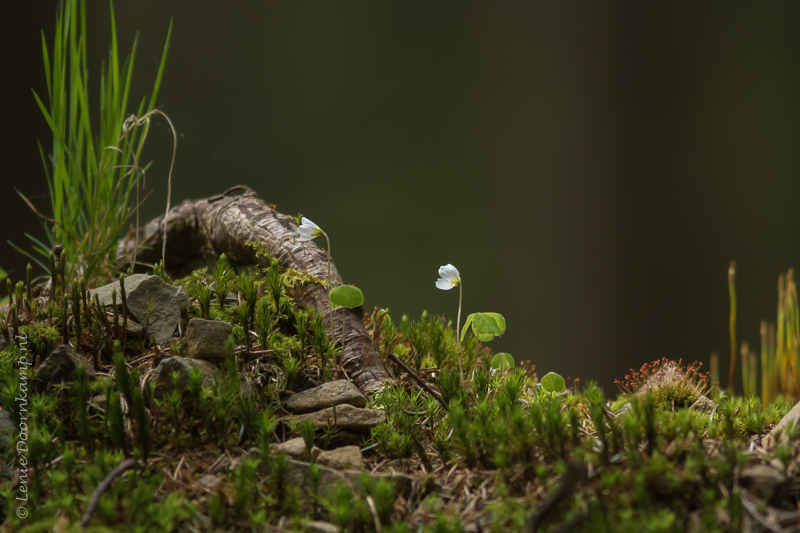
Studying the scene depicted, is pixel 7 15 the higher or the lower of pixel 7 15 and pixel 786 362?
the higher

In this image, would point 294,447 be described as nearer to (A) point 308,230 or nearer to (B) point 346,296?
(B) point 346,296

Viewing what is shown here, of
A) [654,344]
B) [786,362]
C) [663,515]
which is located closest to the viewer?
[663,515]

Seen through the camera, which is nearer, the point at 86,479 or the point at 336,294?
the point at 86,479

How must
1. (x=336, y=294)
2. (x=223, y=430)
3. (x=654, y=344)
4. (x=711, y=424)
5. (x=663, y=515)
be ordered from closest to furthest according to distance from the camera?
(x=663, y=515) → (x=223, y=430) → (x=711, y=424) → (x=336, y=294) → (x=654, y=344)

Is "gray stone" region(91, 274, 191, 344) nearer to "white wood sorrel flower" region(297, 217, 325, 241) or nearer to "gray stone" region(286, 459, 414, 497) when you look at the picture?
"white wood sorrel flower" region(297, 217, 325, 241)

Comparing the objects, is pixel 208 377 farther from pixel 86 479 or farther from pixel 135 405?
pixel 86 479

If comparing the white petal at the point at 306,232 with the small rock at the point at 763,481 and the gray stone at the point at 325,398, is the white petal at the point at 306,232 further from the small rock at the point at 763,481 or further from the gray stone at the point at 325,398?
the small rock at the point at 763,481

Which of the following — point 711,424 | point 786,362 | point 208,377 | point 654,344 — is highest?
point 208,377

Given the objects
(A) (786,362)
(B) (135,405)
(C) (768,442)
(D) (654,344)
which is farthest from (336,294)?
(D) (654,344)

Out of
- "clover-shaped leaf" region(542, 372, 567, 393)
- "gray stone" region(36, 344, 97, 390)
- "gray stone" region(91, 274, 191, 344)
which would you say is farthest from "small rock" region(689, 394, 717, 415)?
"gray stone" region(36, 344, 97, 390)
